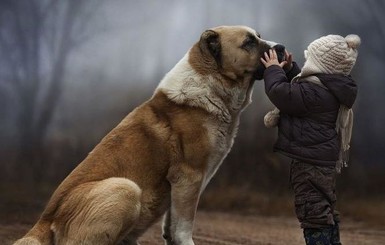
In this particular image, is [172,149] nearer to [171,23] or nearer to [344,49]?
[344,49]

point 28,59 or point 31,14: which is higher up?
point 31,14

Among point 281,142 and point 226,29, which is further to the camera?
point 226,29

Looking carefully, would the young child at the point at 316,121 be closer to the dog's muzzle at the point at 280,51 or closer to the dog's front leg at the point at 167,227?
the dog's muzzle at the point at 280,51

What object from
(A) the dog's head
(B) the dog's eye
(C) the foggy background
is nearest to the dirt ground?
(C) the foggy background

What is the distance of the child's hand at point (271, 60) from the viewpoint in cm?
519

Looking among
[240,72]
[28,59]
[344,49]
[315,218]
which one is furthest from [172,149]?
[28,59]

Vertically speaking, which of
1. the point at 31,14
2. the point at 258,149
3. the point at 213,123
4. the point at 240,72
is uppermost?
the point at 240,72

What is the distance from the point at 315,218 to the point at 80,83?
8.04 meters

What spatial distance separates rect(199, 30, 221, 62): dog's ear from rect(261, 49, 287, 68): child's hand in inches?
15.7

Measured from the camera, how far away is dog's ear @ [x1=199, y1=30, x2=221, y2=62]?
5.44 meters

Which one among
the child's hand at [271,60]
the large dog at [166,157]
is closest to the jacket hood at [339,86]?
the child's hand at [271,60]

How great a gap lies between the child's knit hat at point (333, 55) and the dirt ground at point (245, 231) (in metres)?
4.75

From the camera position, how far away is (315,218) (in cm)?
486

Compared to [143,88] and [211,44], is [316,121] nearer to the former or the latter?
[211,44]
